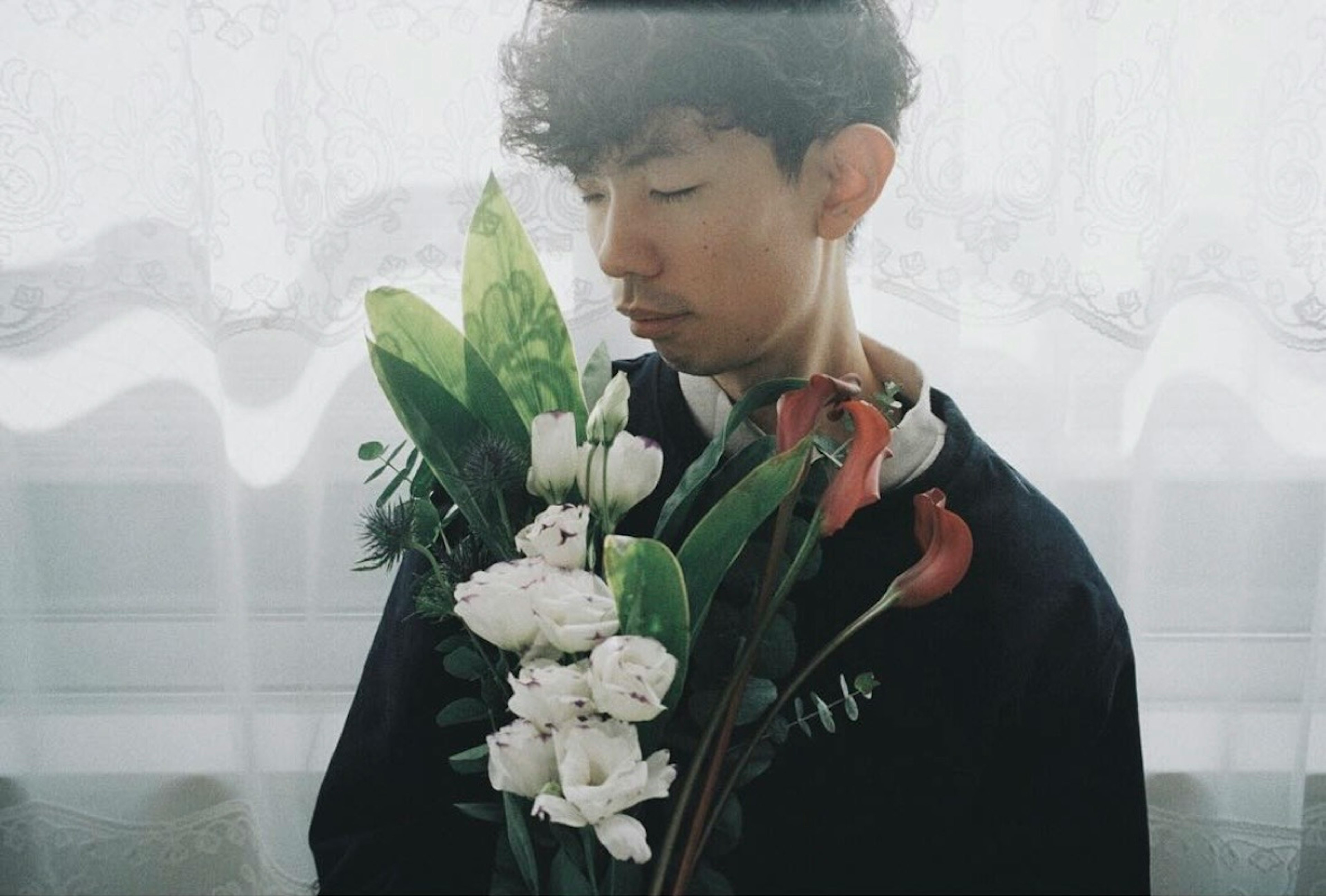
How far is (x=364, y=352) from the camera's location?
3.65 feet

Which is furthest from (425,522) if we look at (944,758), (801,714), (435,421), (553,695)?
(944,758)

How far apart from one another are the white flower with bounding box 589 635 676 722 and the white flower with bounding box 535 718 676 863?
0.01 metres

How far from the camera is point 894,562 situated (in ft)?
2.67

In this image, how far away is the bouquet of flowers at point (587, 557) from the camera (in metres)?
0.60

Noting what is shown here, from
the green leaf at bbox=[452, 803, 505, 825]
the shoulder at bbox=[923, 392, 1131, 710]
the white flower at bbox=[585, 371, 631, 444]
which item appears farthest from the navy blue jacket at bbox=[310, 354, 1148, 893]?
the white flower at bbox=[585, 371, 631, 444]

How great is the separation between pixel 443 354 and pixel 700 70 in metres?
0.22

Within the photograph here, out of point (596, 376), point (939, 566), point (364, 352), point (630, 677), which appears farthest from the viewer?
point (364, 352)

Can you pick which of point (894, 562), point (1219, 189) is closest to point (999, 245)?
point (1219, 189)

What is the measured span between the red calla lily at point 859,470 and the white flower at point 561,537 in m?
0.14

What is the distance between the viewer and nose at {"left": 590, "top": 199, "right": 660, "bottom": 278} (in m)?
0.74

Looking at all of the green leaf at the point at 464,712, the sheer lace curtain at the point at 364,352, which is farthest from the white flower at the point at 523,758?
the sheer lace curtain at the point at 364,352

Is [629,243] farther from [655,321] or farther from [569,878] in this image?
[569,878]

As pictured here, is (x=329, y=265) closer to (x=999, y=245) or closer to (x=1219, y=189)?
(x=999, y=245)

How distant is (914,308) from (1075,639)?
39cm
